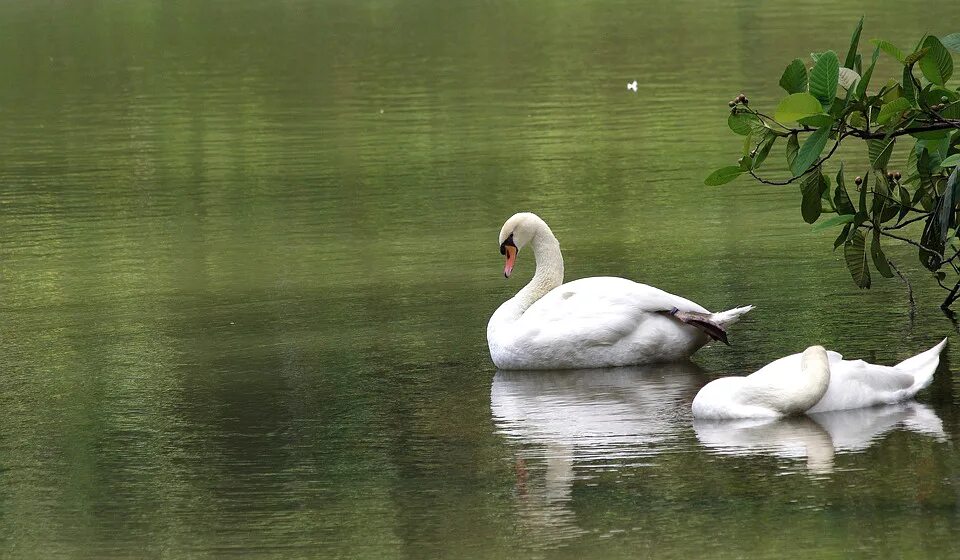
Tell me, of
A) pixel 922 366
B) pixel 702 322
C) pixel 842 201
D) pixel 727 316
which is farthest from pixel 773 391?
pixel 842 201

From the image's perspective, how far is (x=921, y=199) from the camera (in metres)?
11.0

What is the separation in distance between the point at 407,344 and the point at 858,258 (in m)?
2.84

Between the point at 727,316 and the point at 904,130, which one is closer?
the point at 904,130

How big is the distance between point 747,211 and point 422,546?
32.3 feet

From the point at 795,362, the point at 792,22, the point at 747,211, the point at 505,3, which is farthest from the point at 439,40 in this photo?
the point at 795,362

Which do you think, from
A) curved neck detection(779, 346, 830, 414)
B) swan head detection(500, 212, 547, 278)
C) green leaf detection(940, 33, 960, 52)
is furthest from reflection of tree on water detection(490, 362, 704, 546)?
green leaf detection(940, 33, 960, 52)

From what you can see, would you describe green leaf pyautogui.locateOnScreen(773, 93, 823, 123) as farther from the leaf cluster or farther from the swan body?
the swan body

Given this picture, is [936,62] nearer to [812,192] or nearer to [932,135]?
[932,135]

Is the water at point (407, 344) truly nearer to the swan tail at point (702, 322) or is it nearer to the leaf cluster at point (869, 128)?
the swan tail at point (702, 322)

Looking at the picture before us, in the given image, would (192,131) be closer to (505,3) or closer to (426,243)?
(426,243)

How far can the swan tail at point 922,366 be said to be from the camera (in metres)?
9.54

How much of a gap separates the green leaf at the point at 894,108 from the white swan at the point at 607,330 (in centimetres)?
166

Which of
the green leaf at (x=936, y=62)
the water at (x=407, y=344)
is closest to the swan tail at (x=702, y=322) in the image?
the water at (x=407, y=344)

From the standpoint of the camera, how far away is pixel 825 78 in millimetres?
9312
